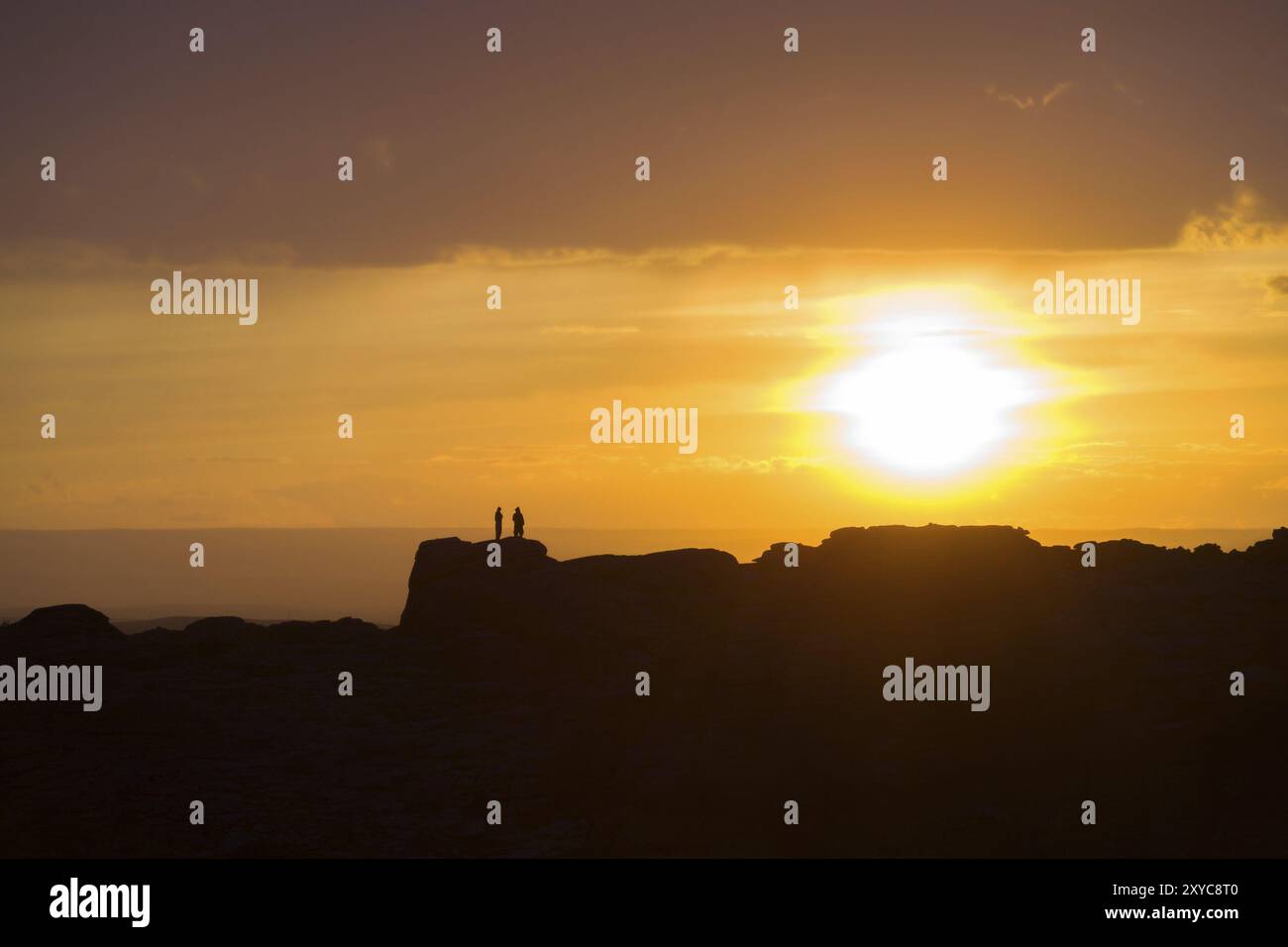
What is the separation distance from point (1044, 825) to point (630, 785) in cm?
1918

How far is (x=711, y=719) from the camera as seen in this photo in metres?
66.5

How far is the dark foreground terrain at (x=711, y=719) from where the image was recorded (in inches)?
2389

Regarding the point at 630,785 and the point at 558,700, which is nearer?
the point at 630,785

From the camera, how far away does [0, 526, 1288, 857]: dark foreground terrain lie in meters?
60.7
